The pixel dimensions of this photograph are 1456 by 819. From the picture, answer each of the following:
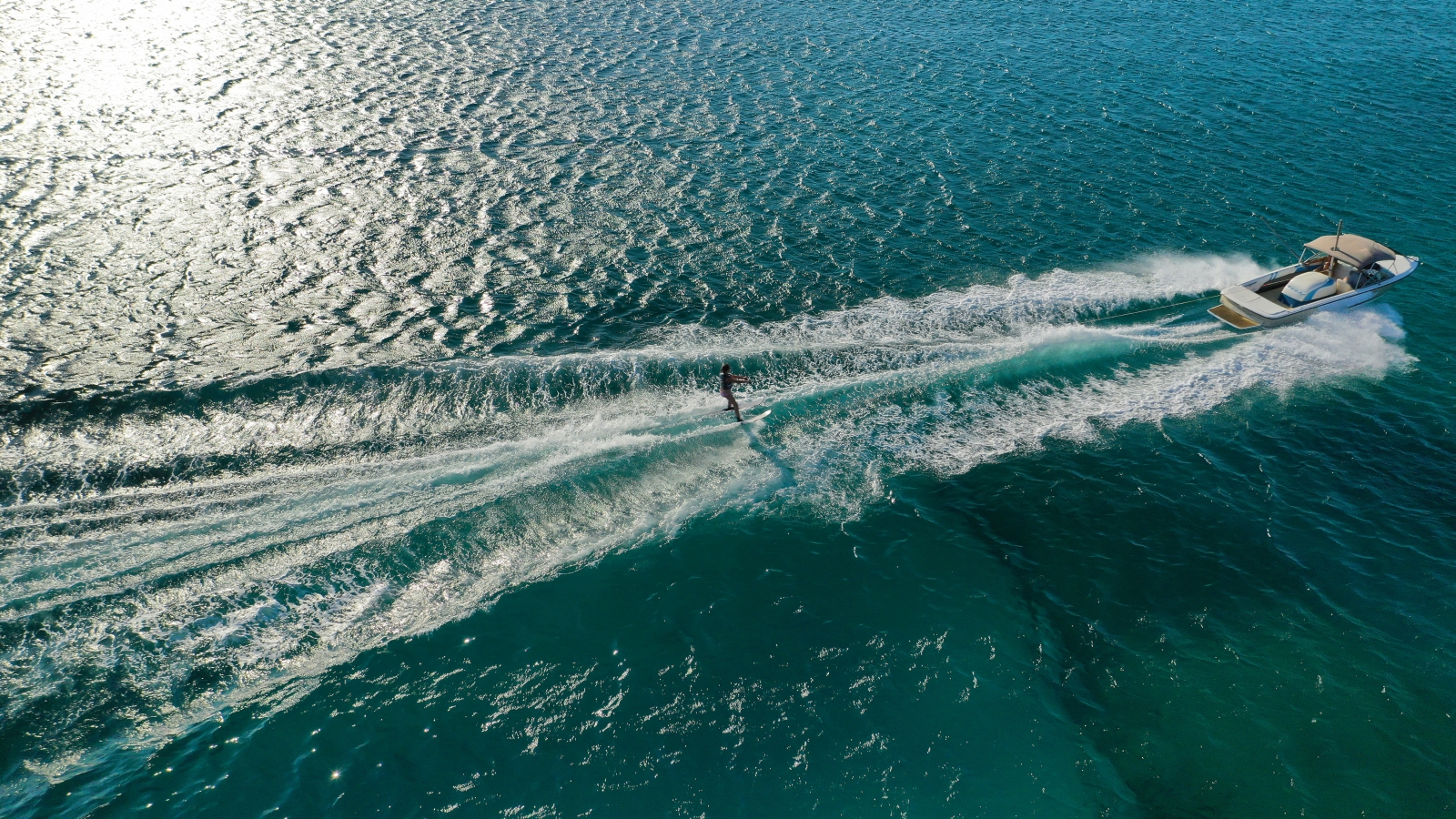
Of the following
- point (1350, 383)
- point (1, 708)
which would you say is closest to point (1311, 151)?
point (1350, 383)

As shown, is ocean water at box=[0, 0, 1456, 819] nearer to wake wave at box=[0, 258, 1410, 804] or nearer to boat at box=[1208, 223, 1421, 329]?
wake wave at box=[0, 258, 1410, 804]

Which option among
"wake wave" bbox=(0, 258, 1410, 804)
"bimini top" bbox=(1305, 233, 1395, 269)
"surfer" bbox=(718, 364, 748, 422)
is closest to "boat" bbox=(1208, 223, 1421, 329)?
"bimini top" bbox=(1305, 233, 1395, 269)

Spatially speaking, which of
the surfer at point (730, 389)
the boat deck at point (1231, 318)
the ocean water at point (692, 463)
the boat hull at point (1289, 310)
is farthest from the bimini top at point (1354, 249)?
the surfer at point (730, 389)

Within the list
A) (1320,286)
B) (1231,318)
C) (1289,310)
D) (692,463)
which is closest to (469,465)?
(692,463)

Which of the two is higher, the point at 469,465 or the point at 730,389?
the point at 469,465

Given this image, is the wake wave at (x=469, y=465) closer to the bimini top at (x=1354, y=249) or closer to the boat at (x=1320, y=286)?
the boat at (x=1320, y=286)

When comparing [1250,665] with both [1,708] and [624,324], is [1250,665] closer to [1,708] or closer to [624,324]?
[624,324]

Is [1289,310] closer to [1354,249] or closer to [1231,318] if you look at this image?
[1231,318]
